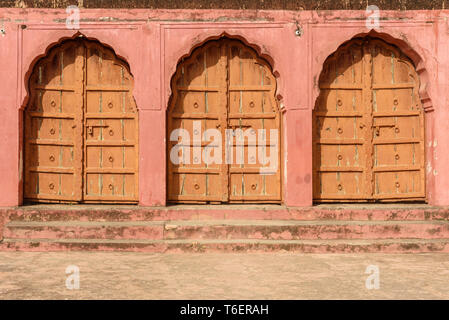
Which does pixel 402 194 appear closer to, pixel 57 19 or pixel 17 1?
pixel 57 19

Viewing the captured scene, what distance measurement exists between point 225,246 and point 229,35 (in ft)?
10.1

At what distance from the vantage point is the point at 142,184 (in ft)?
20.7

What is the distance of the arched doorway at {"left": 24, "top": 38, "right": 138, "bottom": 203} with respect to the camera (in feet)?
21.4

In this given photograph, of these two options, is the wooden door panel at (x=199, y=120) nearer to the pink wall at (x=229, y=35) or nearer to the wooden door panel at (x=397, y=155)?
the pink wall at (x=229, y=35)

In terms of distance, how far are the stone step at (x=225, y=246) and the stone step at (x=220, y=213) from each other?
0.54m

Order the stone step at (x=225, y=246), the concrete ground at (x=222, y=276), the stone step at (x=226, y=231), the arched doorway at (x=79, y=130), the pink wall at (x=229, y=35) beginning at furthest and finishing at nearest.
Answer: the arched doorway at (x=79, y=130)
the pink wall at (x=229, y=35)
the stone step at (x=226, y=231)
the stone step at (x=225, y=246)
the concrete ground at (x=222, y=276)

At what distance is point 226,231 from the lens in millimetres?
5711

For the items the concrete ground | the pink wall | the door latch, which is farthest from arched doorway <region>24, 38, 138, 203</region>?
the concrete ground

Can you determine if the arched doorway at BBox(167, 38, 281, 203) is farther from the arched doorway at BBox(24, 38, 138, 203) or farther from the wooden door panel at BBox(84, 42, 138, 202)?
the arched doorway at BBox(24, 38, 138, 203)

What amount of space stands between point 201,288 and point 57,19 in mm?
4703

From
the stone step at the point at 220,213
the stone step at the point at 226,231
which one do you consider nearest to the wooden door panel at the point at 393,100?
the stone step at the point at 220,213

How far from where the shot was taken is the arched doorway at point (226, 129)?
6.53 meters

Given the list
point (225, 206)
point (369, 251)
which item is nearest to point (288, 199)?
point (225, 206)

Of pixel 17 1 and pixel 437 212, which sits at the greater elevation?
pixel 17 1
